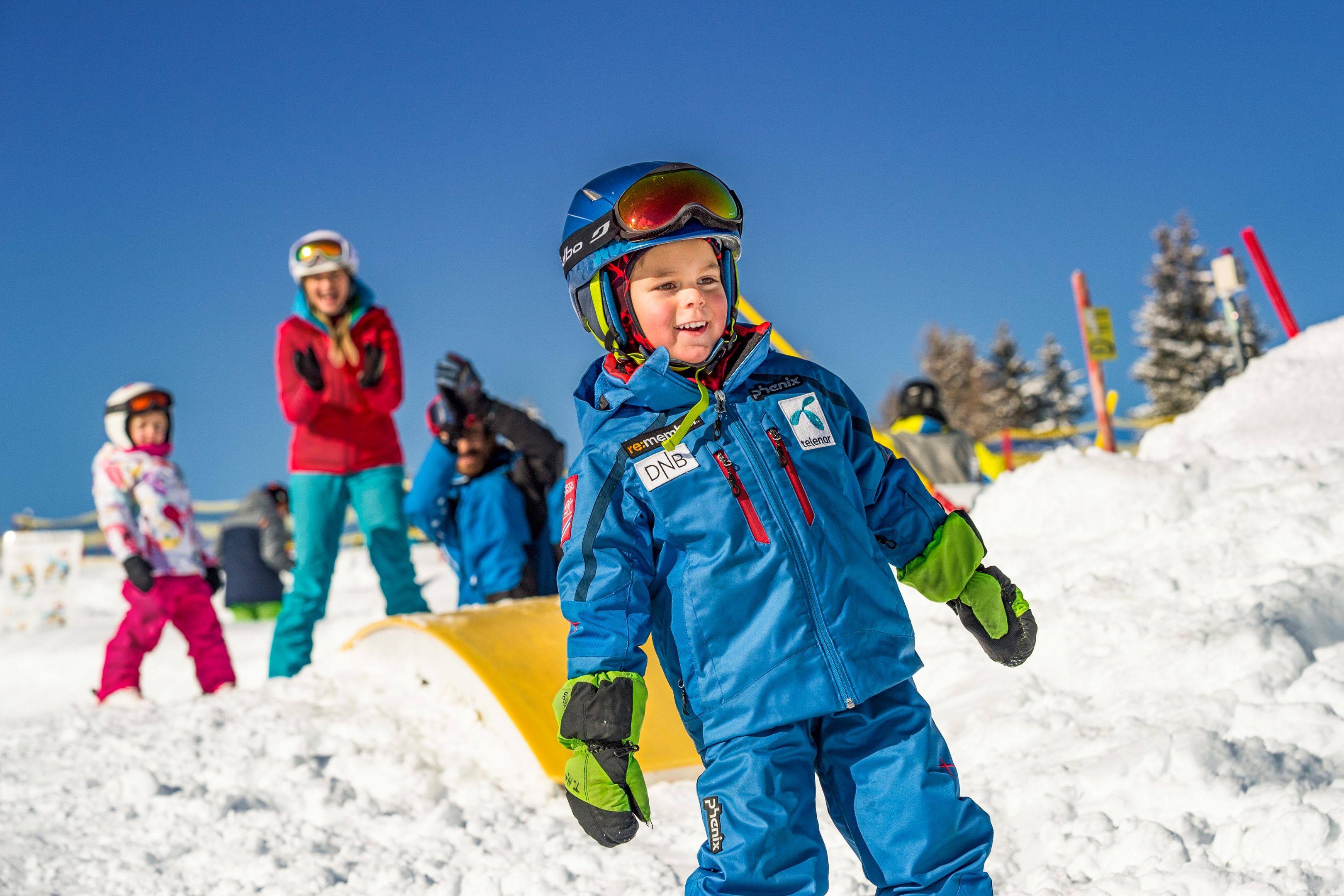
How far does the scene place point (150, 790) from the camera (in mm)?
3582

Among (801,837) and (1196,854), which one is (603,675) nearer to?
(801,837)

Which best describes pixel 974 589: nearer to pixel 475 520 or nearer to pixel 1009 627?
pixel 1009 627

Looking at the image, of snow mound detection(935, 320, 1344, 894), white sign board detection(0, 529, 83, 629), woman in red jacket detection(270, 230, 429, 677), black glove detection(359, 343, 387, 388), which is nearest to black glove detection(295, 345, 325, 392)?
woman in red jacket detection(270, 230, 429, 677)

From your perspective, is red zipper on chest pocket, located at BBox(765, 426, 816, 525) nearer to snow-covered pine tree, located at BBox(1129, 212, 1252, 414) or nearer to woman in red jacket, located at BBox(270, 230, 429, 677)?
woman in red jacket, located at BBox(270, 230, 429, 677)

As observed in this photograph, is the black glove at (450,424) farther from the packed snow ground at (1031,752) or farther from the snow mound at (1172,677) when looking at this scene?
the snow mound at (1172,677)

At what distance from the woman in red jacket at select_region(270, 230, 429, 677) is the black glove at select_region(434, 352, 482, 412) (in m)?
1.14

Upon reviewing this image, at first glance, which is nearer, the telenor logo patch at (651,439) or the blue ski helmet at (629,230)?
the telenor logo patch at (651,439)

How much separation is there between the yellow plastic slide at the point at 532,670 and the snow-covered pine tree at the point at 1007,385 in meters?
39.0

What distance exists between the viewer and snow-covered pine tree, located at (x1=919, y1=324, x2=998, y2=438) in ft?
138

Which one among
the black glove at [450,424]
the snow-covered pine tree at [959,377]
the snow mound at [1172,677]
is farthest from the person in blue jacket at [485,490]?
the snow-covered pine tree at [959,377]

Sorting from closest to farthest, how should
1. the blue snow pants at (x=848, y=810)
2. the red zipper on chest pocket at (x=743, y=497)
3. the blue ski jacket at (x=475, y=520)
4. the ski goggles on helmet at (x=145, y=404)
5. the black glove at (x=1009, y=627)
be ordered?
1. the blue snow pants at (x=848, y=810)
2. the red zipper on chest pocket at (x=743, y=497)
3. the black glove at (x=1009, y=627)
4. the ski goggles on helmet at (x=145, y=404)
5. the blue ski jacket at (x=475, y=520)

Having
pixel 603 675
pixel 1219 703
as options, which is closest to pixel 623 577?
pixel 603 675

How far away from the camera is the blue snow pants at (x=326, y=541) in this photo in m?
5.06

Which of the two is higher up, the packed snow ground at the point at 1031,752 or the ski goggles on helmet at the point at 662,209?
the ski goggles on helmet at the point at 662,209
